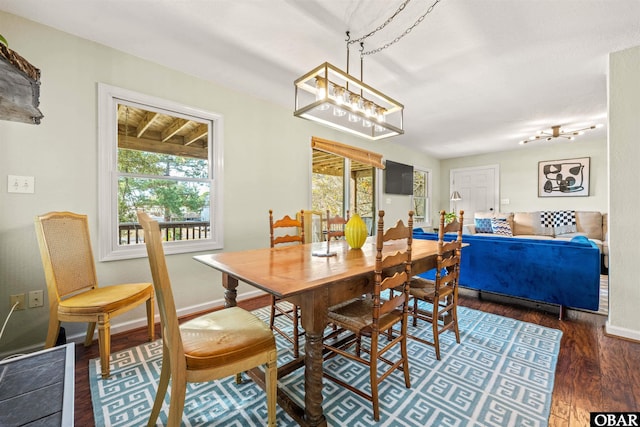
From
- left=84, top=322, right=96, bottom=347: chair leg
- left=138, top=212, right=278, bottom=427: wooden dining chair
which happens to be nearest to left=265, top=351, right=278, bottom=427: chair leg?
left=138, top=212, right=278, bottom=427: wooden dining chair

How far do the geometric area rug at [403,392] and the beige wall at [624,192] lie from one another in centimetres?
75

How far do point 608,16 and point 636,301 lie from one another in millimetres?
2186

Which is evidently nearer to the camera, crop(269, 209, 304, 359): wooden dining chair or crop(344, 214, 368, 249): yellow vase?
crop(269, 209, 304, 359): wooden dining chair

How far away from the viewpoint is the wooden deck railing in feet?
7.84

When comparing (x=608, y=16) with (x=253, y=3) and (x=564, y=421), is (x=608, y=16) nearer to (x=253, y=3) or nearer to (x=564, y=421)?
(x=253, y=3)

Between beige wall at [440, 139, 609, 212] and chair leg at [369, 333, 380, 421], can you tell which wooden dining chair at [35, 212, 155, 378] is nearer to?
chair leg at [369, 333, 380, 421]

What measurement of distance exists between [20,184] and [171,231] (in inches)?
41.9

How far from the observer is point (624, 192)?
225 centimetres

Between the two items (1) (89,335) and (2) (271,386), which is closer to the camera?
(2) (271,386)

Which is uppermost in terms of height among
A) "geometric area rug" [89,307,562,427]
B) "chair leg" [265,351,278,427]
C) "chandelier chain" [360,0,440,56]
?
"chandelier chain" [360,0,440,56]

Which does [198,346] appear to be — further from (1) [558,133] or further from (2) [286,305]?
(1) [558,133]

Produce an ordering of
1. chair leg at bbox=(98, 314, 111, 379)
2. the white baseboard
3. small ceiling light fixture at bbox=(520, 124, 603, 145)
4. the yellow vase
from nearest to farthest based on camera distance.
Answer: chair leg at bbox=(98, 314, 111, 379) → the yellow vase → the white baseboard → small ceiling light fixture at bbox=(520, 124, 603, 145)

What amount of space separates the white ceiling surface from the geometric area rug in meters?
2.36

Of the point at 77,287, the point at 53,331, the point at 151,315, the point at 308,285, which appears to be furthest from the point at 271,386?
the point at 77,287
